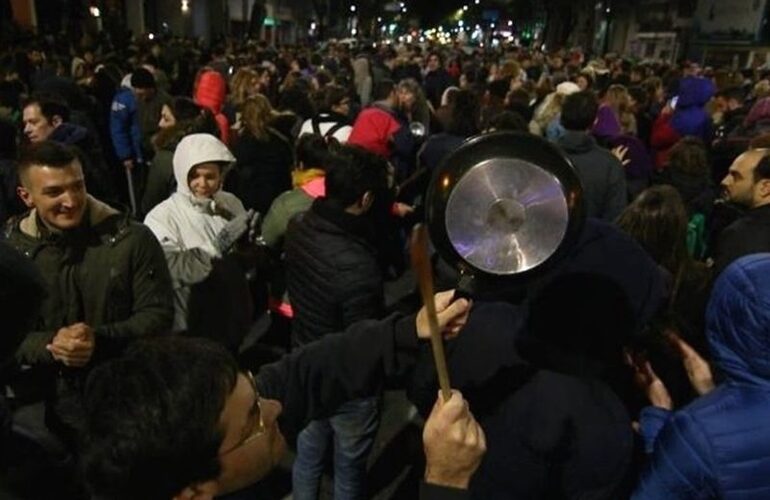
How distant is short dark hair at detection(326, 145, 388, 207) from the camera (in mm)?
3088

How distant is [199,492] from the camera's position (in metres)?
1.43

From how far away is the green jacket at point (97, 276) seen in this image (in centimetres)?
285

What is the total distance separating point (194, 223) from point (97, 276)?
2.87ft

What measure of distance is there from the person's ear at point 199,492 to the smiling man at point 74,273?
1548 mm

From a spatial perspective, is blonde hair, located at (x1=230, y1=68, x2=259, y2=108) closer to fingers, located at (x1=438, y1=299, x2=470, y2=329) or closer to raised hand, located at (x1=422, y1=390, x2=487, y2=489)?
fingers, located at (x1=438, y1=299, x2=470, y2=329)

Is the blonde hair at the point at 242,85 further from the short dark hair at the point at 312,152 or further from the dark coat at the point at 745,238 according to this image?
the dark coat at the point at 745,238

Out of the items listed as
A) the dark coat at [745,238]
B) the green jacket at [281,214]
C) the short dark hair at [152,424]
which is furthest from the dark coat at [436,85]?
the short dark hair at [152,424]

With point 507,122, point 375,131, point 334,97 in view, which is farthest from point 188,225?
point 334,97

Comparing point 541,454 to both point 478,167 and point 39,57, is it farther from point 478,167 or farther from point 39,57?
point 39,57

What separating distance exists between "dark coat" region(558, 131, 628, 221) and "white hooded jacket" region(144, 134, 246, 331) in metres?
2.25

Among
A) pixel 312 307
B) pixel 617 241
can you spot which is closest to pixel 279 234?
pixel 312 307

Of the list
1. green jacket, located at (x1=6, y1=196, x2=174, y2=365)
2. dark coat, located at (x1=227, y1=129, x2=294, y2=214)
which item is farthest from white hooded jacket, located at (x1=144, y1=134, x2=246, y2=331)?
dark coat, located at (x1=227, y1=129, x2=294, y2=214)

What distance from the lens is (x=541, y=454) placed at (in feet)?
6.23

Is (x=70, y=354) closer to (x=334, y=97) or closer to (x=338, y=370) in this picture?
(x=338, y=370)
